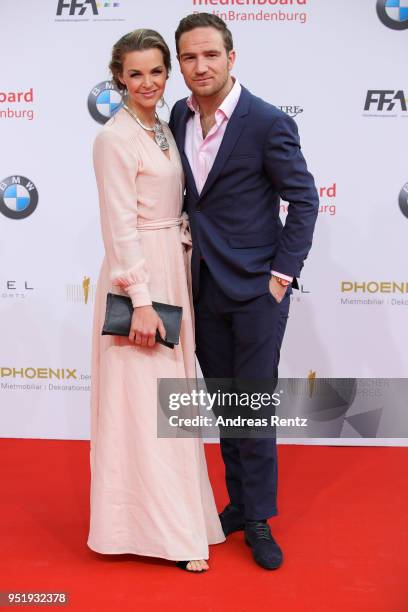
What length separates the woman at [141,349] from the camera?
2.49 metres

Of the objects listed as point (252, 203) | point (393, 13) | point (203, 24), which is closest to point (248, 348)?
point (252, 203)

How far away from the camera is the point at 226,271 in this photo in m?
2.63

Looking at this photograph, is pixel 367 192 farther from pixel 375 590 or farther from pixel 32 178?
pixel 375 590

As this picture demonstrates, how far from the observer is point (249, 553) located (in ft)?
9.19

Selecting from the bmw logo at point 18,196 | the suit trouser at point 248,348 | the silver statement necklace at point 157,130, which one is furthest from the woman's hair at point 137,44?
the bmw logo at point 18,196

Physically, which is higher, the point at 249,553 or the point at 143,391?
the point at 143,391

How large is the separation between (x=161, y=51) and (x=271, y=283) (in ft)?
2.75

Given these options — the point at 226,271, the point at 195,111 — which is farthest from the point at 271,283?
the point at 195,111

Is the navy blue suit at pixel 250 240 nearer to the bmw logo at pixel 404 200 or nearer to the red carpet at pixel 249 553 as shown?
the red carpet at pixel 249 553

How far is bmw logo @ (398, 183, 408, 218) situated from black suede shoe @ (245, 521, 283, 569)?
1738 mm

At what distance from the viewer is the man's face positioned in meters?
2.47

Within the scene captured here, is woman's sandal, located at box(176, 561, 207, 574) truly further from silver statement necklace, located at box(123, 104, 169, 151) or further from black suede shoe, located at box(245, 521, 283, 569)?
silver statement necklace, located at box(123, 104, 169, 151)

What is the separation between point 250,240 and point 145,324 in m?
0.46

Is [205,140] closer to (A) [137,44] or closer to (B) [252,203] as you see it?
(B) [252,203]
